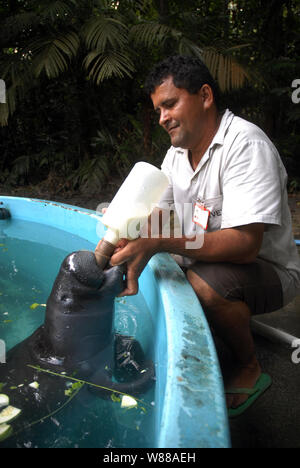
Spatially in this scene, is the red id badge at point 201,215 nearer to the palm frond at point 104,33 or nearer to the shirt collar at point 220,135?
the shirt collar at point 220,135

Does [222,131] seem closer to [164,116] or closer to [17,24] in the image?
[164,116]

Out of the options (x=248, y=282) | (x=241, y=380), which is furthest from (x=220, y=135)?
(x=241, y=380)

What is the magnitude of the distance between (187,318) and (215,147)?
0.98 metres

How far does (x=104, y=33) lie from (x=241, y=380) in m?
5.25

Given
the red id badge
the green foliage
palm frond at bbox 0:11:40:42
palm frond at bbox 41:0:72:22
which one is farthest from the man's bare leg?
palm frond at bbox 0:11:40:42

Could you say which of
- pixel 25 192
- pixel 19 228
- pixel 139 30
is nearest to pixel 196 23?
pixel 139 30

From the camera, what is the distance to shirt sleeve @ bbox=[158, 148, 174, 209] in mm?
2311

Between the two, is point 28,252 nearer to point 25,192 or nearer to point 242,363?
point 242,363

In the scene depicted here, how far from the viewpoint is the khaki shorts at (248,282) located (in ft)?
5.47

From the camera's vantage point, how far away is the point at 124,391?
150cm

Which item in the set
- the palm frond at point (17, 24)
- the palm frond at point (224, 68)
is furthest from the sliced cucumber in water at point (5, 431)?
the palm frond at point (17, 24)

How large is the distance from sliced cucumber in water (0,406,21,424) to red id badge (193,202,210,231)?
122 centimetres

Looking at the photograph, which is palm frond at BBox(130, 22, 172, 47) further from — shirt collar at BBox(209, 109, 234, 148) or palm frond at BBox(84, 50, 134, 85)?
shirt collar at BBox(209, 109, 234, 148)

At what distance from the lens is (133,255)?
152 centimetres
